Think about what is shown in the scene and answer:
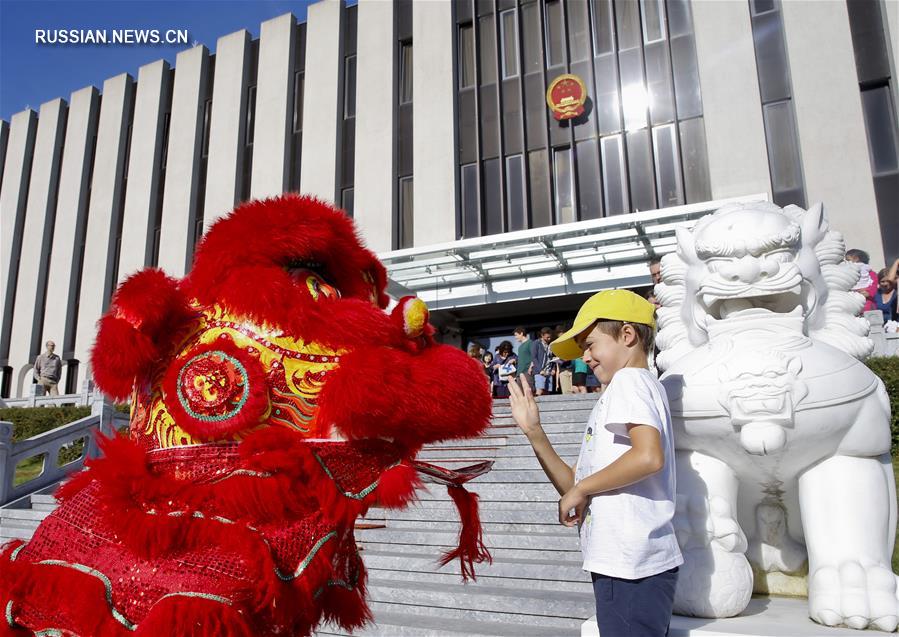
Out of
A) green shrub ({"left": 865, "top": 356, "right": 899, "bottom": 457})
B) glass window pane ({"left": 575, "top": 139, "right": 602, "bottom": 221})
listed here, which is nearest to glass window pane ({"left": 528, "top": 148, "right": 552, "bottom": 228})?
glass window pane ({"left": 575, "top": 139, "right": 602, "bottom": 221})

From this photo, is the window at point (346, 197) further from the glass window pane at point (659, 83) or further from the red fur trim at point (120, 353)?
the red fur trim at point (120, 353)

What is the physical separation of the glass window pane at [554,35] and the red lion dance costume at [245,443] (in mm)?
13299

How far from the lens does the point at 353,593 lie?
1.80m

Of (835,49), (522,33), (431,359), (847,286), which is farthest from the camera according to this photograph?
(522,33)

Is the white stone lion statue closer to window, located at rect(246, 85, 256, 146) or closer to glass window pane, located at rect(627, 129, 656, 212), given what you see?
glass window pane, located at rect(627, 129, 656, 212)

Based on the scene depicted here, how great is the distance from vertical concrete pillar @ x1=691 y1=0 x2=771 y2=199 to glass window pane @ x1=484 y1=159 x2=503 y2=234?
13.9 feet

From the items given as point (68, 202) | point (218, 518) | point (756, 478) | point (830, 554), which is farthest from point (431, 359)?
point (68, 202)

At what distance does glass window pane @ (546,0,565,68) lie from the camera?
13781 millimetres

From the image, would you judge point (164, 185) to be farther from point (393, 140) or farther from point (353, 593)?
point (353, 593)

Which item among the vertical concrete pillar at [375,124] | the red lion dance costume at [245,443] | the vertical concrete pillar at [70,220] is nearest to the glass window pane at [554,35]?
the vertical concrete pillar at [375,124]

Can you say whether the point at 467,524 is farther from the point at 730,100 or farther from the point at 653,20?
the point at 653,20

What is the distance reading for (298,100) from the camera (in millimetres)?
16750

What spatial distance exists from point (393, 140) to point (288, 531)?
46.2 ft

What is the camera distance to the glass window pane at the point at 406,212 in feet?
46.9
